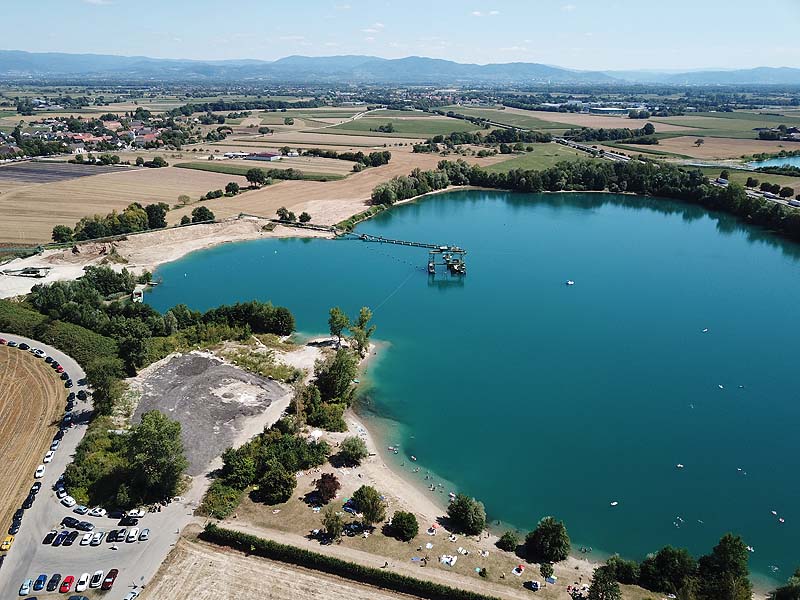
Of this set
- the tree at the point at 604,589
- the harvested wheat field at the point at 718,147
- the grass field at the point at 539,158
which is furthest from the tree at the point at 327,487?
the harvested wheat field at the point at 718,147

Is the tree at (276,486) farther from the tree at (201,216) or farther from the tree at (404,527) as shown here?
the tree at (201,216)

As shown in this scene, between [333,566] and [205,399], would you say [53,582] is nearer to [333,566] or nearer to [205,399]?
[333,566]

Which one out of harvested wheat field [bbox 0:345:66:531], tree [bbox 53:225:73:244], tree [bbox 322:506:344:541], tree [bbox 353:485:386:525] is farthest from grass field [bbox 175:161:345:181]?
tree [bbox 322:506:344:541]

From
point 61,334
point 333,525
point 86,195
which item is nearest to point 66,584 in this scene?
point 333,525

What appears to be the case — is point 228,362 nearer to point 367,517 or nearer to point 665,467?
point 367,517

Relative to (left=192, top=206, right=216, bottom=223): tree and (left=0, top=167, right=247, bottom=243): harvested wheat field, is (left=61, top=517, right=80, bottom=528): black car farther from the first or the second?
(left=192, top=206, right=216, bottom=223): tree
